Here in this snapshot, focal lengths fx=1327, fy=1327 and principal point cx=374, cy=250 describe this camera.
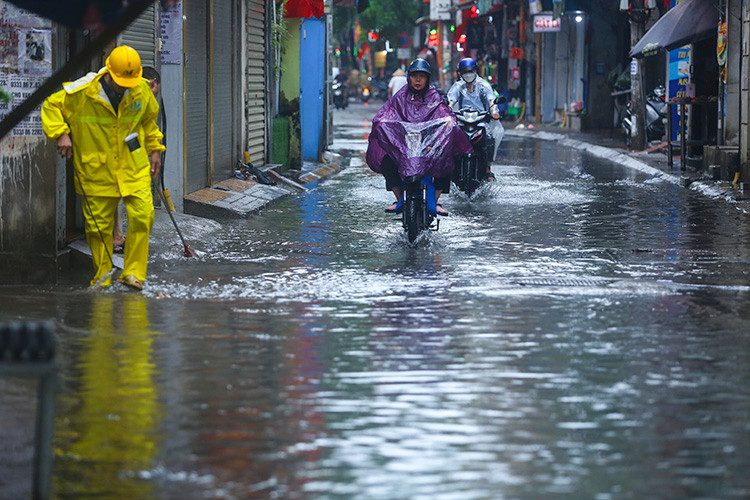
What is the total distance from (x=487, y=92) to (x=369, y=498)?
12.6 meters

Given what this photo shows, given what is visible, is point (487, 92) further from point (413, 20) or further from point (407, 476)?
point (413, 20)

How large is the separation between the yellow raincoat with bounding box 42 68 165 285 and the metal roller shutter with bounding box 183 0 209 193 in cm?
534

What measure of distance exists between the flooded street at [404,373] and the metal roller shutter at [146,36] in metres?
2.11

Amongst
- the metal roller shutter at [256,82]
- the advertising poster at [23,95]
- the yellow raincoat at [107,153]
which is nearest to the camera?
the yellow raincoat at [107,153]

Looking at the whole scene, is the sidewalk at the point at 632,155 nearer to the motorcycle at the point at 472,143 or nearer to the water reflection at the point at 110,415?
the motorcycle at the point at 472,143

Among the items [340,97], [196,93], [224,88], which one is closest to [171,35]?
[196,93]

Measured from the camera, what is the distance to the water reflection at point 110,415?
15.2 feet

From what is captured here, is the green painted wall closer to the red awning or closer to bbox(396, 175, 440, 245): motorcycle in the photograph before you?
the red awning

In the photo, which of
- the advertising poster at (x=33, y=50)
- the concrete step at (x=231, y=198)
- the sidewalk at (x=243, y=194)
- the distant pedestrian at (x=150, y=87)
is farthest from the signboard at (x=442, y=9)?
the advertising poster at (x=33, y=50)

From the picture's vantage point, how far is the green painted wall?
2103 cm

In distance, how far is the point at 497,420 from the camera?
552cm

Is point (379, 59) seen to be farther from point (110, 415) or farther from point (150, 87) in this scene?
point (110, 415)

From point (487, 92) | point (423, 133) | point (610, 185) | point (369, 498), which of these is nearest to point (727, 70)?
point (610, 185)

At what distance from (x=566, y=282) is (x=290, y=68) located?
12400mm
